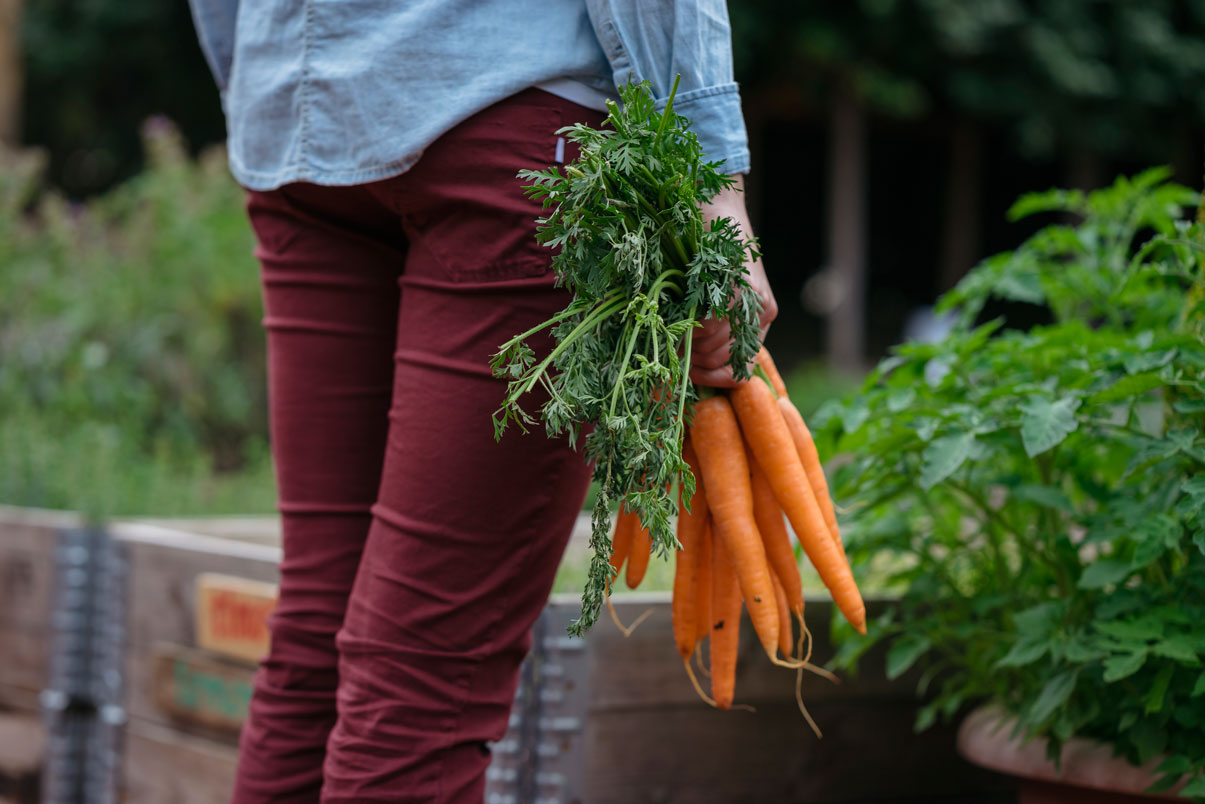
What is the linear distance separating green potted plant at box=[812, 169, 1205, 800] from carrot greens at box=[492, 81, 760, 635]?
1.77ft

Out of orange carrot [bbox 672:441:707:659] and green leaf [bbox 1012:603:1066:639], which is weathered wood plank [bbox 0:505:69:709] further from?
green leaf [bbox 1012:603:1066:639]

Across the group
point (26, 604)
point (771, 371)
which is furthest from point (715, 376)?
point (26, 604)

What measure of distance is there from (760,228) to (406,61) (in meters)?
12.4

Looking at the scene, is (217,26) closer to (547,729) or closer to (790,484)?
(790,484)

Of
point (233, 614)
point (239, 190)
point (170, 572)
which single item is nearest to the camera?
point (233, 614)

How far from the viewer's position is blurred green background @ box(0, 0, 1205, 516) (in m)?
3.92

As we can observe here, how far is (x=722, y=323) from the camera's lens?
1136mm

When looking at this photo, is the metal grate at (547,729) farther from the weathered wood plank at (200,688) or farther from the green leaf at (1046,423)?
the green leaf at (1046,423)

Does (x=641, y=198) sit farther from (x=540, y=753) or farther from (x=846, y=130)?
(x=846, y=130)

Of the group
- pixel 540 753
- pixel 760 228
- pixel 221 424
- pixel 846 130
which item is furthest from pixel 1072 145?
pixel 540 753

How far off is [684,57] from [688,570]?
1.84ft

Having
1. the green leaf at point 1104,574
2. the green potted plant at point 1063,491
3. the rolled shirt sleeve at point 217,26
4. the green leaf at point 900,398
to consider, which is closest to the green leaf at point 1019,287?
the green potted plant at point 1063,491

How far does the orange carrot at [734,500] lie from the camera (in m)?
1.28

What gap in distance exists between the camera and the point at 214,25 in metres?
1.51
